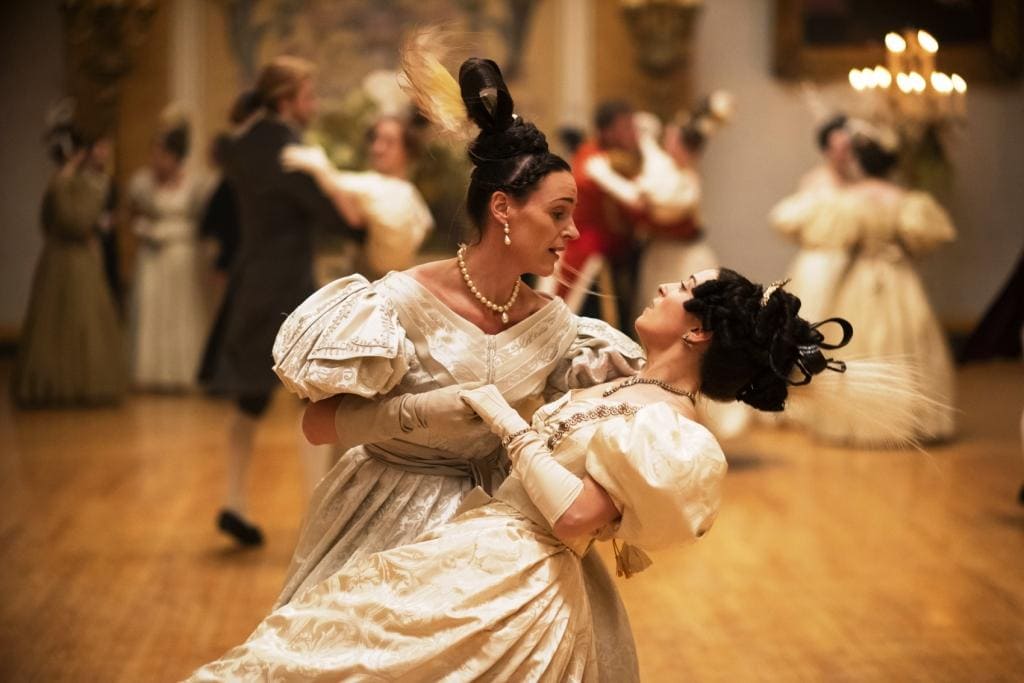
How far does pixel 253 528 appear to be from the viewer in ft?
14.8

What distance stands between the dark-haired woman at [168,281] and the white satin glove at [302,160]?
409 cm

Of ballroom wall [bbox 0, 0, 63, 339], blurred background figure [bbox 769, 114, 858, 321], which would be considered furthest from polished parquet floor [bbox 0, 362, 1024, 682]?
ballroom wall [bbox 0, 0, 63, 339]

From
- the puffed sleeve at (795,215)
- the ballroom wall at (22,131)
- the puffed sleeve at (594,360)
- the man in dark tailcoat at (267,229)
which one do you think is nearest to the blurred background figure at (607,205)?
the puffed sleeve at (795,215)

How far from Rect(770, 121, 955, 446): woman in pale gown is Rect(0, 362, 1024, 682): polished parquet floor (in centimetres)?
47

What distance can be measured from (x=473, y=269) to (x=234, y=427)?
94.2 inches

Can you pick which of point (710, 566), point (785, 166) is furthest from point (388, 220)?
point (785, 166)

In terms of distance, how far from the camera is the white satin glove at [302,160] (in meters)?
4.29

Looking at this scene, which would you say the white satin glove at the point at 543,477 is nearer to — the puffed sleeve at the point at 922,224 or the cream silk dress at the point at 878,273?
the cream silk dress at the point at 878,273

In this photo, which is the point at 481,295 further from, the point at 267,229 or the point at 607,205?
the point at 607,205

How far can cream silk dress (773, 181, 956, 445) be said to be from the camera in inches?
253

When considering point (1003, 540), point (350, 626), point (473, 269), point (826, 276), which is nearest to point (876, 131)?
point (826, 276)

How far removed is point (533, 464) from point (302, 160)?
8.07ft

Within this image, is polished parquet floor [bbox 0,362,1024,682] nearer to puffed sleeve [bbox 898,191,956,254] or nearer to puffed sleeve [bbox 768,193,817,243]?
puffed sleeve [bbox 898,191,956,254]

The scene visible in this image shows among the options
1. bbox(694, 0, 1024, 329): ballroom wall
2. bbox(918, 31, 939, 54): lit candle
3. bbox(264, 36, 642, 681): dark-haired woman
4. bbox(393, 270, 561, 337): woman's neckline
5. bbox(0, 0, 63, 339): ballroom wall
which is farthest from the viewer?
bbox(0, 0, 63, 339): ballroom wall
